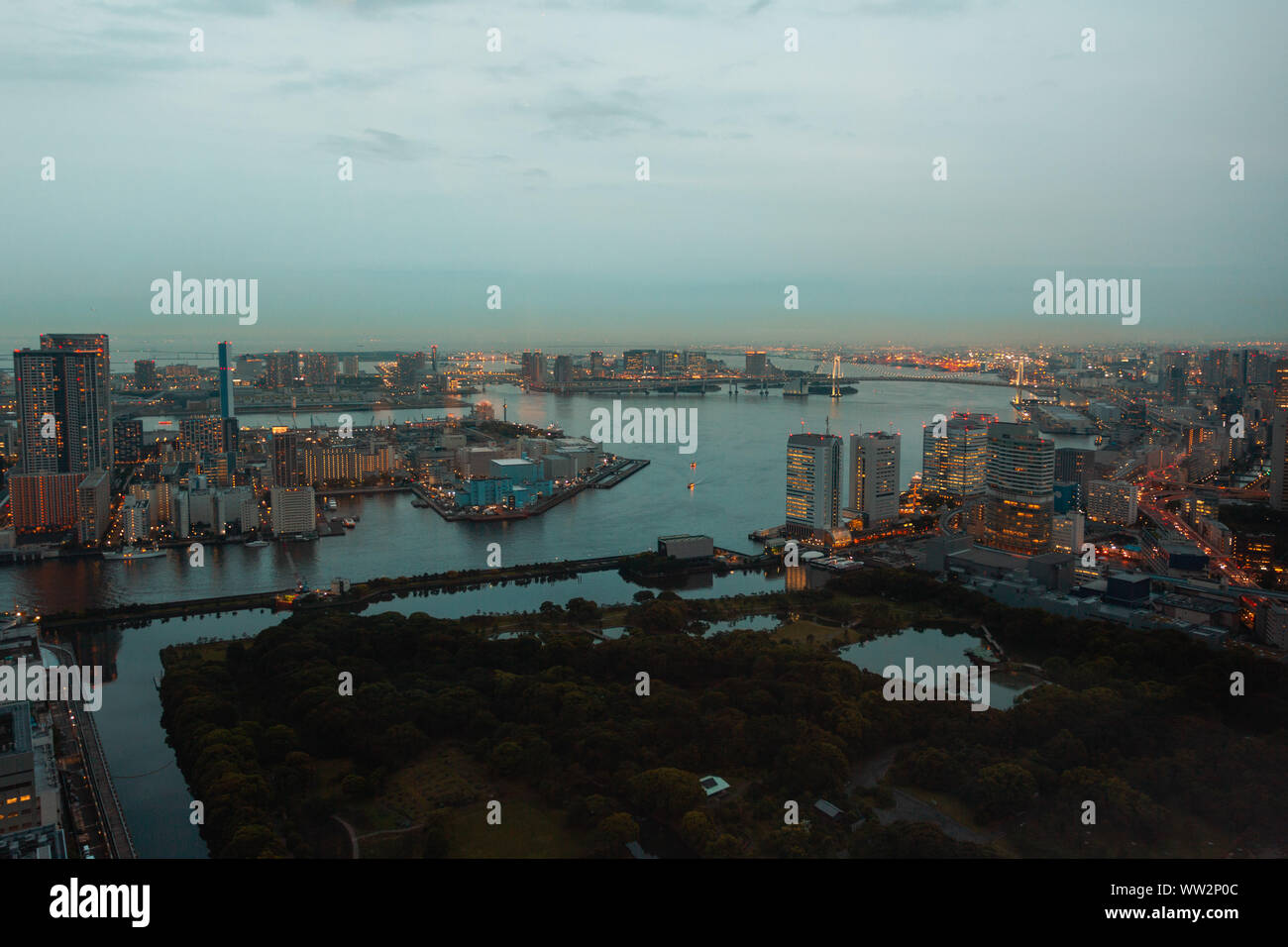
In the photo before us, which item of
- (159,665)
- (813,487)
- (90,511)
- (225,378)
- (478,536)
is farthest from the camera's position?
(225,378)

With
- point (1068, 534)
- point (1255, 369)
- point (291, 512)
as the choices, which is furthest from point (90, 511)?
point (1255, 369)

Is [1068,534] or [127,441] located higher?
[127,441]

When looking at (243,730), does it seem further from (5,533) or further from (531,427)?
(531,427)

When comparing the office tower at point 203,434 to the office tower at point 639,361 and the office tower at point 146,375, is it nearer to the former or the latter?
the office tower at point 146,375

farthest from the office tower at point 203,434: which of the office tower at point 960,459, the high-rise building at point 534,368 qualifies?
the high-rise building at point 534,368

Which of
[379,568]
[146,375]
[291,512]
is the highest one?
[146,375]

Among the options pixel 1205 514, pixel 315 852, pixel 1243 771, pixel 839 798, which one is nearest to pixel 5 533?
pixel 315 852

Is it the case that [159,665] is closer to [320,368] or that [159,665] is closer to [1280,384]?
[1280,384]
